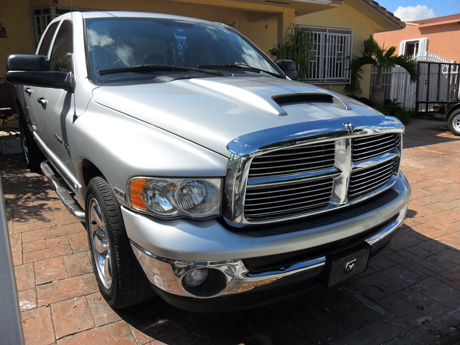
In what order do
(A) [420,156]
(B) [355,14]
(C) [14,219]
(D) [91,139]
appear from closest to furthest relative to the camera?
1. (D) [91,139]
2. (C) [14,219]
3. (A) [420,156]
4. (B) [355,14]

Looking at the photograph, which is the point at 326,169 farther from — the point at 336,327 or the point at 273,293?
the point at 336,327

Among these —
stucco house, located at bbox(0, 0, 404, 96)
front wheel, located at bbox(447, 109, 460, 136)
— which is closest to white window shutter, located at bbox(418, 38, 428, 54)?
stucco house, located at bbox(0, 0, 404, 96)

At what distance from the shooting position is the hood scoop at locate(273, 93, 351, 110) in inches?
93.7

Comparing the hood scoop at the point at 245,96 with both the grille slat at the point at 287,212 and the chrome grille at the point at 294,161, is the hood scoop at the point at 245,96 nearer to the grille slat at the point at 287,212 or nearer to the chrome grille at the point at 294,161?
the chrome grille at the point at 294,161

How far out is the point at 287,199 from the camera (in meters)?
2.07

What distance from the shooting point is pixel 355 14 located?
43.3ft

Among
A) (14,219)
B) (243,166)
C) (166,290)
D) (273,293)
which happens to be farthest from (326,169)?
(14,219)

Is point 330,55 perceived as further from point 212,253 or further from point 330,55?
point 212,253

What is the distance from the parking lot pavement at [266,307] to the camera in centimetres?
246

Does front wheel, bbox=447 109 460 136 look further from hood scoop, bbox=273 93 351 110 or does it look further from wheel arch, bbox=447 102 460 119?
hood scoop, bbox=273 93 351 110

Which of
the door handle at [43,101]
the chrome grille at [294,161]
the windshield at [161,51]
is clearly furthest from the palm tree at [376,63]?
the chrome grille at [294,161]

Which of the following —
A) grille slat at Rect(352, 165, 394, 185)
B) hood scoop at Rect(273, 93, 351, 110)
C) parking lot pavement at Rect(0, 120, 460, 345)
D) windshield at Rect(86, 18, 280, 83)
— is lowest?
parking lot pavement at Rect(0, 120, 460, 345)

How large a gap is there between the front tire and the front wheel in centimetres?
982

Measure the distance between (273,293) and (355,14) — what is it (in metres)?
13.2
